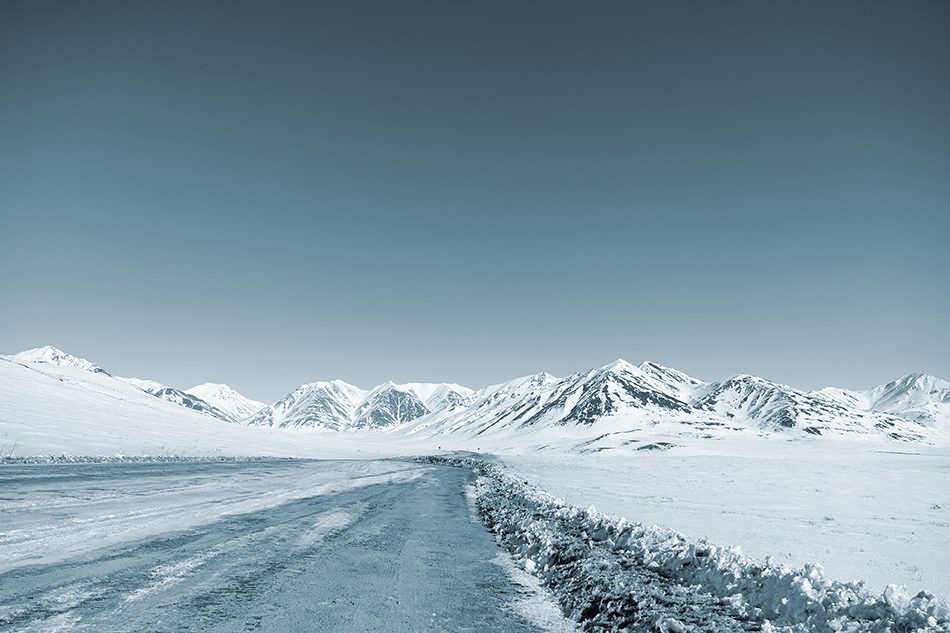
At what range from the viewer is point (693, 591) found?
834 centimetres

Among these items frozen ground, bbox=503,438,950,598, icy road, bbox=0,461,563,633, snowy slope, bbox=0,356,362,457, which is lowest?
frozen ground, bbox=503,438,950,598

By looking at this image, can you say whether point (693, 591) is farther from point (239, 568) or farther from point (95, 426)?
point (95, 426)

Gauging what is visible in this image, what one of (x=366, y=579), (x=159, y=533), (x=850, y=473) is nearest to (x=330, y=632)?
(x=366, y=579)

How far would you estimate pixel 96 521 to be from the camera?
1379cm

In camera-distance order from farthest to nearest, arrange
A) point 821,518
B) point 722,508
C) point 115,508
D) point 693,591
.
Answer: point 722,508
point 821,518
point 115,508
point 693,591

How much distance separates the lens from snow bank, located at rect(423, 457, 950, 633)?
6156 mm

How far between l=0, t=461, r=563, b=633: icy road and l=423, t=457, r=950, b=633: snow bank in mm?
1116

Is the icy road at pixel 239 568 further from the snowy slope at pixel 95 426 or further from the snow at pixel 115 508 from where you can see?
the snowy slope at pixel 95 426

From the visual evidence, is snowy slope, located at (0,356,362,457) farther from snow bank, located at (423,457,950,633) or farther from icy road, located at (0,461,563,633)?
snow bank, located at (423,457,950,633)

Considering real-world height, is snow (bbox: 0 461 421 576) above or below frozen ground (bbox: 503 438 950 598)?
above

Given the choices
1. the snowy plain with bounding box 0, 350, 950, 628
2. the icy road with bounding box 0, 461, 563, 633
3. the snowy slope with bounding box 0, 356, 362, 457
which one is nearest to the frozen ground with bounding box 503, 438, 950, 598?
the snowy plain with bounding box 0, 350, 950, 628

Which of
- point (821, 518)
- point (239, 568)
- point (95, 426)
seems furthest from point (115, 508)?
point (95, 426)

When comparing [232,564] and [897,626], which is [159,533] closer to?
[232,564]

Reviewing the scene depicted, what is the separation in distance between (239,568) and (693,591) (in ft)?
27.9
